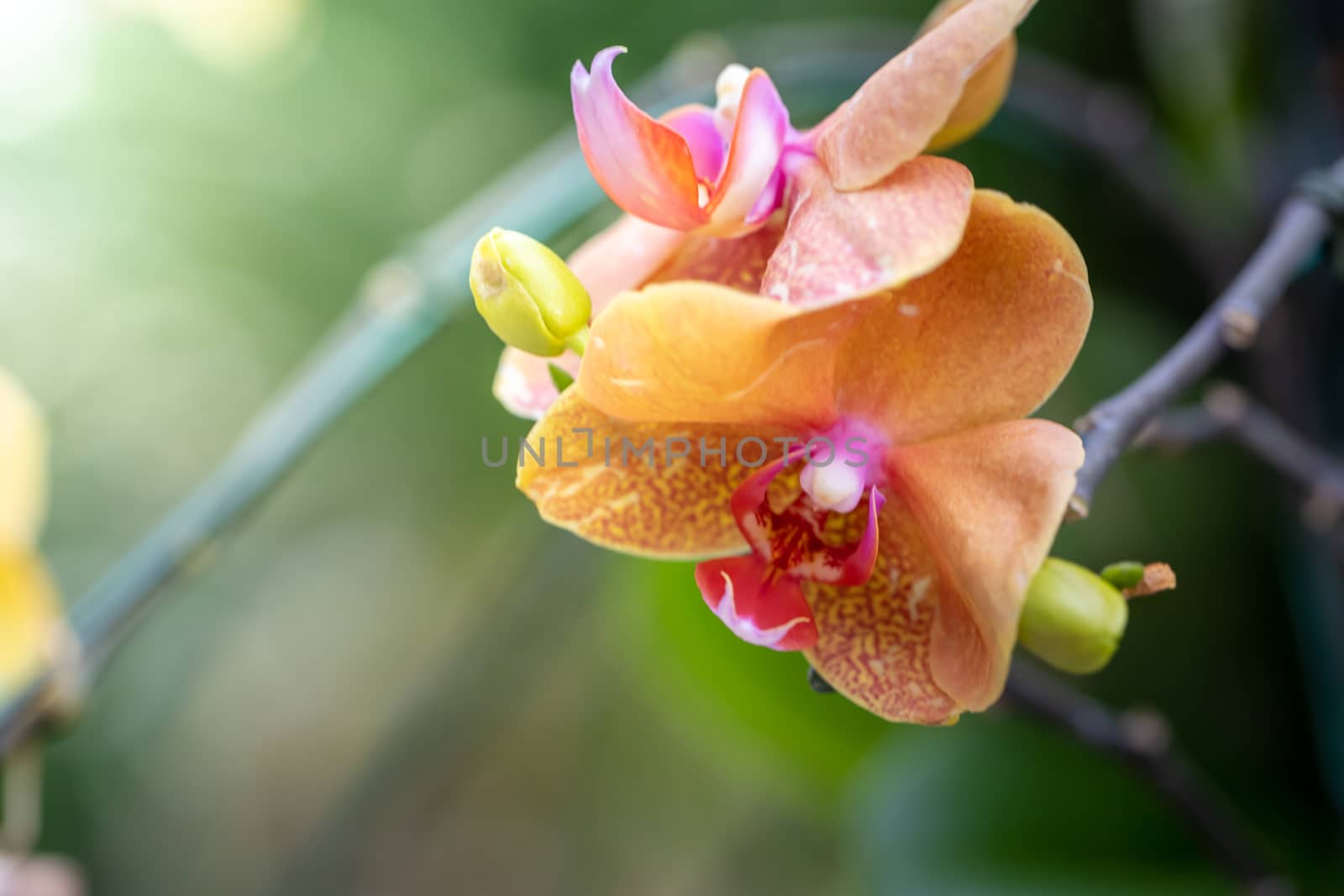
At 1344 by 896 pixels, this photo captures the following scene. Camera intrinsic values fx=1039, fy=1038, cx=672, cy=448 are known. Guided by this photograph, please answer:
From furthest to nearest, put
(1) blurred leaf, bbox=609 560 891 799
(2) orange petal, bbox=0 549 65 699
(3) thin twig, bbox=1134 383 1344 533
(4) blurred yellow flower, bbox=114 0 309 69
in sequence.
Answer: (4) blurred yellow flower, bbox=114 0 309 69
(1) blurred leaf, bbox=609 560 891 799
(2) orange petal, bbox=0 549 65 699
(3) thin twig, bbox=1134 383 1344 533

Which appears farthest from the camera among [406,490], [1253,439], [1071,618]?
[406,490]

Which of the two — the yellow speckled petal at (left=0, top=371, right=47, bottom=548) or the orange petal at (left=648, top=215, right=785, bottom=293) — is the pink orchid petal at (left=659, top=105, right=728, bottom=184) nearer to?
the orange petal at (left=648, top=215, right=785, bottom=293)

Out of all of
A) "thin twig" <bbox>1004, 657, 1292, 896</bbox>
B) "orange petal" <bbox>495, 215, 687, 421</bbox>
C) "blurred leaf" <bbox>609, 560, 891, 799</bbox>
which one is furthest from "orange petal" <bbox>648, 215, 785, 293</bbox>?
"blurred leaf" <bbox>609, 560, 891, 799</bbox>

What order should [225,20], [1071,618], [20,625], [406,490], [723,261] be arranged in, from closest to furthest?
[1071,618] < [723,261] < [20,625] < [225,20] < [406,490]

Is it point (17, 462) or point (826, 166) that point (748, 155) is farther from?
point (17, 462)

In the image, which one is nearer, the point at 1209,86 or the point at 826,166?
the point at 826,166

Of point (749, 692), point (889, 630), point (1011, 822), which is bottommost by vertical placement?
point (1011, 822)

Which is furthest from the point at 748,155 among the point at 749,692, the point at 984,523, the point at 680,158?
the point at 749,692
